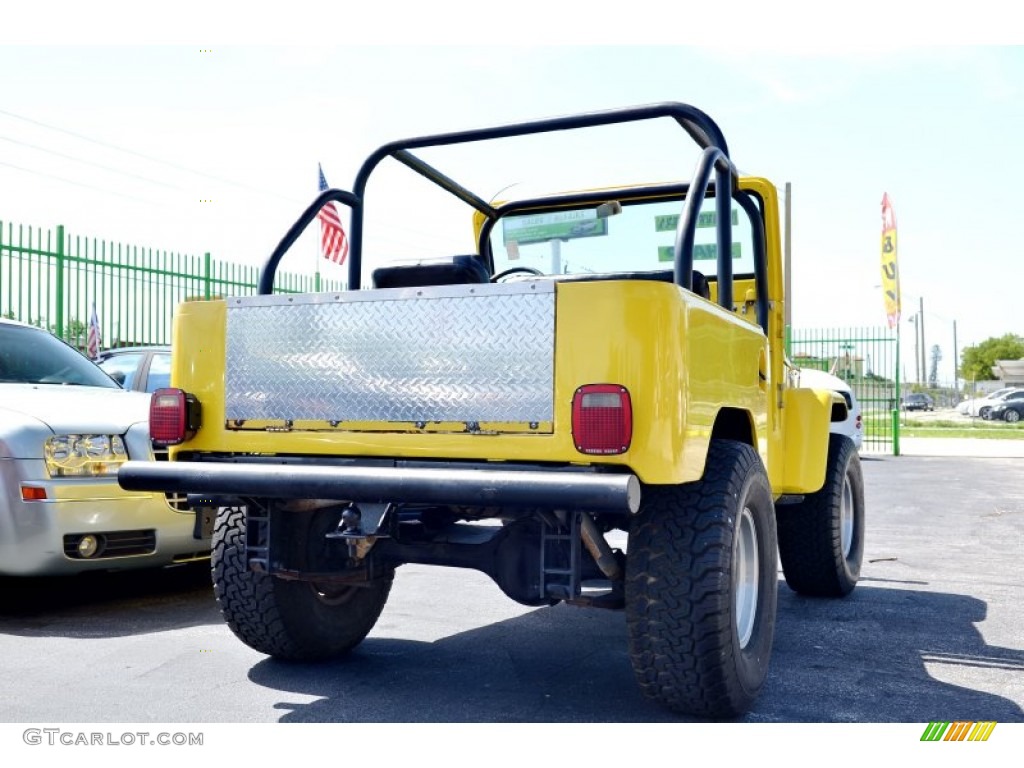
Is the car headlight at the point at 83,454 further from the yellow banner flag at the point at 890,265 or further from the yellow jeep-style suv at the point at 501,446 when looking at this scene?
the yellow banner flag at the point at 890,265

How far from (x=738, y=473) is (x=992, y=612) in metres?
2.85

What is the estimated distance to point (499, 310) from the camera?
3305 mm

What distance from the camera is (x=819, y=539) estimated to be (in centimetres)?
570

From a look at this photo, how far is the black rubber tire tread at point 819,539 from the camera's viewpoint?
5.70 metres

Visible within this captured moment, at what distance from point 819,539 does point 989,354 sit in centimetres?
9662

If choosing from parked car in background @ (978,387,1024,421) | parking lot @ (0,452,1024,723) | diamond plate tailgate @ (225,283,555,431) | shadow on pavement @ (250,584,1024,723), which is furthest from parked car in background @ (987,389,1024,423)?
diamond plate tailgate @ (225,283,555,431)

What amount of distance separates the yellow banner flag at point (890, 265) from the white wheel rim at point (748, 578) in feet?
61.0

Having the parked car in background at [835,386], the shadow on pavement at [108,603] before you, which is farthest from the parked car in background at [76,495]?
the parked car in background at [835,386]

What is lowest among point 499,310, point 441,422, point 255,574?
point 255,574

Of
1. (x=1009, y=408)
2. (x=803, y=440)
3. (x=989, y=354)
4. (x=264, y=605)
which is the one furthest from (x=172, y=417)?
(x=989, y=354)

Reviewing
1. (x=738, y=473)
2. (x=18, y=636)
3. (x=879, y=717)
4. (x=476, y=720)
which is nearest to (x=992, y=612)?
(x=879, y=717)

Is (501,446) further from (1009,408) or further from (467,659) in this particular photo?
(1009,408)

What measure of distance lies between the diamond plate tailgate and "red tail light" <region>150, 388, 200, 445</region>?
147 mm

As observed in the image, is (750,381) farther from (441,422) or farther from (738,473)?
(441,422)
